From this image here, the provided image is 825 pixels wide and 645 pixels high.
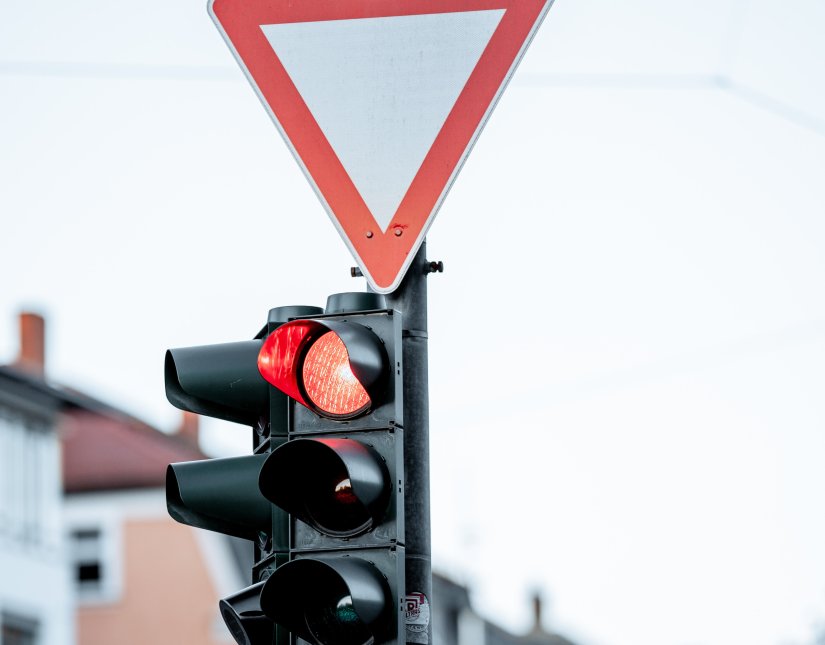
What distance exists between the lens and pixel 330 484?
4.23 metres

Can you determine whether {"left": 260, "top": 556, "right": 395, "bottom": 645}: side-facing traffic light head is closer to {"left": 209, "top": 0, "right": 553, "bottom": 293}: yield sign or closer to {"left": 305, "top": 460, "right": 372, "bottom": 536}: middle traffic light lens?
{"left": 305, "top": 460, "right": 372, "bottom": 536}: middle traffic light lens

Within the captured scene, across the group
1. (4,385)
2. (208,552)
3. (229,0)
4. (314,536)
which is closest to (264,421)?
(314,536)

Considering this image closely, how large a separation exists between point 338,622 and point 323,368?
59 cm

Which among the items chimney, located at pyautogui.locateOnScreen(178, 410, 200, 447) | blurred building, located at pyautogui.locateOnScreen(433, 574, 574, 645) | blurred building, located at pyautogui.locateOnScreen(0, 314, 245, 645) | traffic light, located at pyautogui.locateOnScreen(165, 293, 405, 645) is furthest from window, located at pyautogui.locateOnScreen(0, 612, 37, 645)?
traffic light, located at pyautogui.locateOnScreen(165, 293, 405, 645)

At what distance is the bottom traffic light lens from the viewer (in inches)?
164

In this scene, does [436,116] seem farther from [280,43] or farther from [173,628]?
[173,628]

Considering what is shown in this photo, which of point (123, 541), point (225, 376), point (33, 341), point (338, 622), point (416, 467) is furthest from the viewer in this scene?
point (33, 341)

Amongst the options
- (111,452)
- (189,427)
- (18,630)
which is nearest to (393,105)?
(18,630)

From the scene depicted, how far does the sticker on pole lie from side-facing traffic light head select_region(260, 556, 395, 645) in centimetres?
13

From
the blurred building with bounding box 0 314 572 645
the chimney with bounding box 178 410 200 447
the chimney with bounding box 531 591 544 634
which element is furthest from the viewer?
the chimney with bounding box 531 591 544 634

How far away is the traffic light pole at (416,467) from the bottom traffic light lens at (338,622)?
0.13 metres

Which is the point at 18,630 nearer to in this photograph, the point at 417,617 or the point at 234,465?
the point at 234,465

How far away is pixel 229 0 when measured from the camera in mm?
4828

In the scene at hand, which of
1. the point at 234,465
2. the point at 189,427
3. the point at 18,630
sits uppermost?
the point at 189,427
